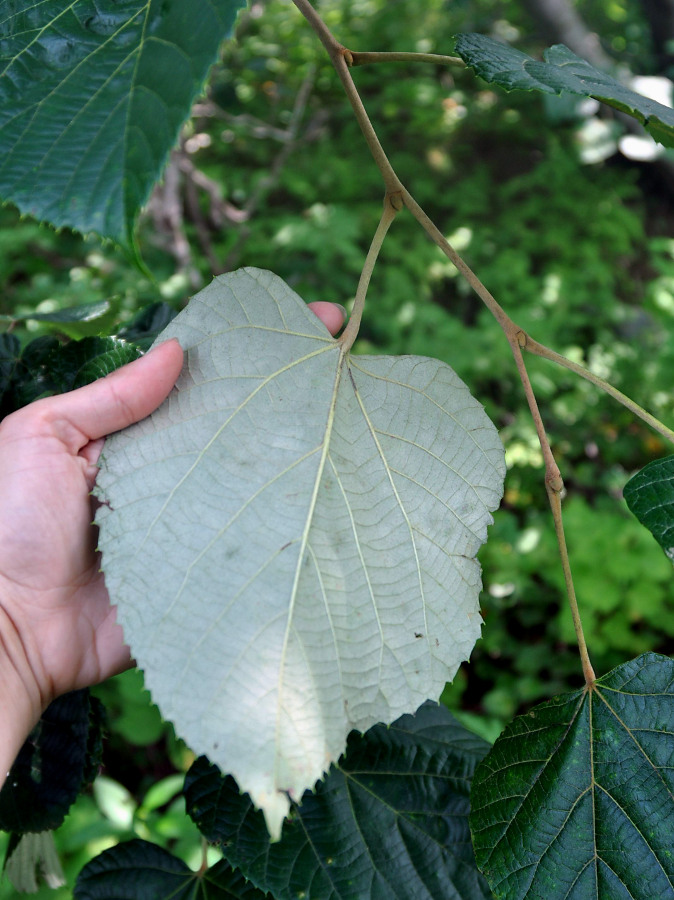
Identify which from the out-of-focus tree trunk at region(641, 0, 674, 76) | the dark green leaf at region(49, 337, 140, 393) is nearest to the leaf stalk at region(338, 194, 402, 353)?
the dark green leaf at region(49, 337, 140, 393)

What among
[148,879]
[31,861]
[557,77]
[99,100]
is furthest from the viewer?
[31,861]

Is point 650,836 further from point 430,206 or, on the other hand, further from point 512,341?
point 430,206

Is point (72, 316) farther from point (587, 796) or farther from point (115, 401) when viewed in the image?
point (587, 796)

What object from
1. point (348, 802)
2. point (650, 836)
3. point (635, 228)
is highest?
point (650, 836)

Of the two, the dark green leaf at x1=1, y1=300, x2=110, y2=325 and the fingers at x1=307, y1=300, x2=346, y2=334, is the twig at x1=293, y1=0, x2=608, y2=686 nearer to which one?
the fingers at x1=307, y1=300, x2=346, y2=334

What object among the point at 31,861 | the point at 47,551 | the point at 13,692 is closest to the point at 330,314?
the point at 47,551

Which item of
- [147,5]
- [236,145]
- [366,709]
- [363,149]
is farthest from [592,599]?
[236,145]

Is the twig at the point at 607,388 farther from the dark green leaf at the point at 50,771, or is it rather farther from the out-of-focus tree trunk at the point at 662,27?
the out-of-focus tree trunk at the point at 662,27
